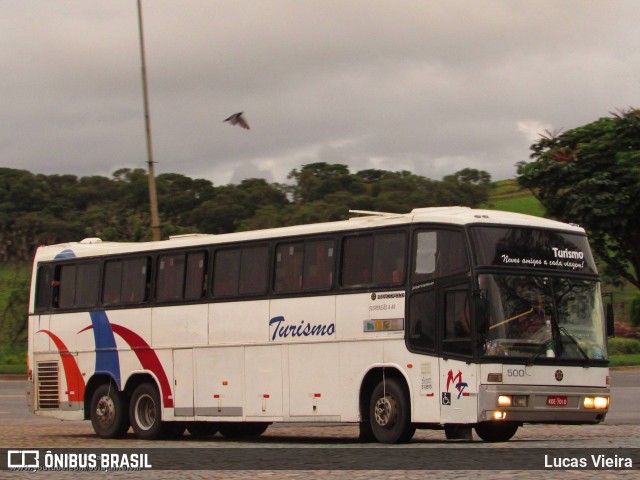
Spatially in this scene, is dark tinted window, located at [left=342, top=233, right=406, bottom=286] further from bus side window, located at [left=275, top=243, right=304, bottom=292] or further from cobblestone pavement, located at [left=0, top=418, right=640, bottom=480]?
cobblestone pavement, located at [left=0, top=418, right=640, bottom=480]

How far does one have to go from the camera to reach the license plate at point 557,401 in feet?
58.1

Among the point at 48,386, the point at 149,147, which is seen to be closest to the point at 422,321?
the point at 48,386

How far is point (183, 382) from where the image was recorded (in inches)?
890

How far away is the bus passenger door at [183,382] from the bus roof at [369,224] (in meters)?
2.04

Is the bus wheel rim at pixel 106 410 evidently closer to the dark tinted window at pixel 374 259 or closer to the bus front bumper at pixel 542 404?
the dark tinted window at pixel 374 259

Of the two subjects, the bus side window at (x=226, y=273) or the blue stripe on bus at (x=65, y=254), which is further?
the blue stripe on bus at (x=65, y=254)

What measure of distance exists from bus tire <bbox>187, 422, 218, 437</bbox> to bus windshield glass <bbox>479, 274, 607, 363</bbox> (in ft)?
26.0

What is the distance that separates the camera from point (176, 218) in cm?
9106

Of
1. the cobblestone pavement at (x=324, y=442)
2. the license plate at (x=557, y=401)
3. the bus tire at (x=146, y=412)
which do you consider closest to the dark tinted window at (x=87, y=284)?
the bus tire at (x=146, y=412)

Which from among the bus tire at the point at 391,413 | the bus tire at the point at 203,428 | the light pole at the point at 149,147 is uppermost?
the light pole at the point at 149,147

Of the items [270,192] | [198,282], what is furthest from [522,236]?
[270,192]

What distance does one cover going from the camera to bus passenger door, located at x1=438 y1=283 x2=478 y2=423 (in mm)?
17469

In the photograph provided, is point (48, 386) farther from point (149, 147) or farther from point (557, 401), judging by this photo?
point (557, 401)

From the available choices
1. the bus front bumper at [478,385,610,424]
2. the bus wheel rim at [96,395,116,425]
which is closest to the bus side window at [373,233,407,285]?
the bus front bumper at [478,385,610,424]
